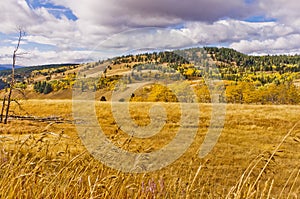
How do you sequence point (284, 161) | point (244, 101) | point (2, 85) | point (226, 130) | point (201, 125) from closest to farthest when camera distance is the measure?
point (284, 161), point (2, 85), point (226, 130), point (201, 125), point (244, 101)

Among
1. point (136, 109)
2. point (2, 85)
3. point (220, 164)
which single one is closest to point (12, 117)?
point (2, 85)

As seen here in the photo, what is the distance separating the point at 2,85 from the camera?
3353cm

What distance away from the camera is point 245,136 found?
38.0 metres

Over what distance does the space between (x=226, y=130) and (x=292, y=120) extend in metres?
11.5

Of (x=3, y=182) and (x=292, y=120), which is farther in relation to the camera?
(x=292, y=120)

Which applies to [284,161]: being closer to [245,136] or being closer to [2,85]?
[245,136]

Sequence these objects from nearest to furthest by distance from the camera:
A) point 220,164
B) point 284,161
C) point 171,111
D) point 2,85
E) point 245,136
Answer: point 220,164 → point 284,161 → point 2,85 → point 245,136 → point 171,111

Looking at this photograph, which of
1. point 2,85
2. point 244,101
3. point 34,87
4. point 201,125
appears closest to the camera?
point 2,85

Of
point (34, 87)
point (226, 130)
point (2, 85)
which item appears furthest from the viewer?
point (34, 87)

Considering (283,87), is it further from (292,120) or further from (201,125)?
(201,125)

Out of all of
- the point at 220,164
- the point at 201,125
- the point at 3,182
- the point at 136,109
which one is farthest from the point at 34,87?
the point at 3,182

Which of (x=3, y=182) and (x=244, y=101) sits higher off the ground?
(x=3, y=182)

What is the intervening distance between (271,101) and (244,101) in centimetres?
1165

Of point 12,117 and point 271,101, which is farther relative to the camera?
point 271,101
